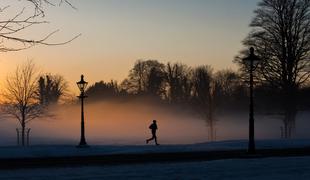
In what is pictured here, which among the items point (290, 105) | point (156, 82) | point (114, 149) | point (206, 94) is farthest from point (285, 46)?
point (156, 82)

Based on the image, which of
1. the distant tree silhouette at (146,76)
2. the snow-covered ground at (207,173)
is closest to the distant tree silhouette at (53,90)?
the distant tree silhouette at (146,76)

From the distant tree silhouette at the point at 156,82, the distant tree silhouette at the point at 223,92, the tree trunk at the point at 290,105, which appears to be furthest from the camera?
the distant tree silhouette at the point at 156,82

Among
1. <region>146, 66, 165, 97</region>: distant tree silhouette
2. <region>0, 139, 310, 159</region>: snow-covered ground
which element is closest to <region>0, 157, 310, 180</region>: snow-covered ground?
<region>0, 139, 310, 159</region>: snow-covered ground

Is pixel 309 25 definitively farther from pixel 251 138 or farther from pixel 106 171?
pixel 106 171

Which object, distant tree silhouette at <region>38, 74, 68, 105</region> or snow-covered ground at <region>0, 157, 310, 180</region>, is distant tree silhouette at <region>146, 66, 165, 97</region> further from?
snow-covered ground at <region>0, 157, 310, 180</region>

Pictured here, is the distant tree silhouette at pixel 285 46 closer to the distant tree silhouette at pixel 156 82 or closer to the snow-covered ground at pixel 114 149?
the snow-covered ground at pixel 114 149

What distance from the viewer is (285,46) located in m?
55.4

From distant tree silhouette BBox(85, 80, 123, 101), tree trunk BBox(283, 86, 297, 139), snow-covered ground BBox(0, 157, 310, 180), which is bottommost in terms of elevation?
snow-covered ground BBox(0, 157, 310, 180)

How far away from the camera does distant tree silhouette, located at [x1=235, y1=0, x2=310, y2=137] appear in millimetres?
55125

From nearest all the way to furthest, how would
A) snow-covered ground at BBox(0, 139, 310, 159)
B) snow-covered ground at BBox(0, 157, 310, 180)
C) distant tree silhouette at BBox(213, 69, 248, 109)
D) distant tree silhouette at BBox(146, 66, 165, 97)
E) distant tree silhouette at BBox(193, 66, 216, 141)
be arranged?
snow-covered ground at BBox(0, 157, 310, 180) < snow-covered ground at BBox(0, 139, 310, 159) < distant tree silhouette at BBox(193, 66, 216, 141) < distant tree silhouette at BBox(213, 69, 248, 109) < distant tree silhouette at BBox(146, 66, 165, 97)

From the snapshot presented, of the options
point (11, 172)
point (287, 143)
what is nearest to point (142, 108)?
point (287, 143)

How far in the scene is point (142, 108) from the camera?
4289 inches

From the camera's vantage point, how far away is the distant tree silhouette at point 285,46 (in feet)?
181

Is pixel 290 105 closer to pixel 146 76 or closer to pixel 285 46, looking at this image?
pixel 285 46
